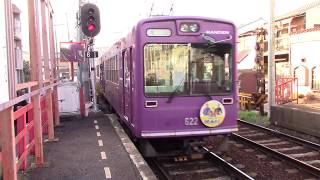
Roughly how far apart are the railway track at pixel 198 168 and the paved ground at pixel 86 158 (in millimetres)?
890

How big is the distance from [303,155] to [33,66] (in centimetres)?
606

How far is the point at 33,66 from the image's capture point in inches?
273

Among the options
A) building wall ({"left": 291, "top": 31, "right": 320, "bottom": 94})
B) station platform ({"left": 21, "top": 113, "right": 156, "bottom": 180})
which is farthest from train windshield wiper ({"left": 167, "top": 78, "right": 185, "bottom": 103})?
building wall ({"left": 291, "top": 31, "right": 320, "bottom": 94})

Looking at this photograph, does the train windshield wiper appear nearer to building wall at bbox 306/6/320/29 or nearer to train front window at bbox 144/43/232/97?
train front window at bbox 144/43/232/97

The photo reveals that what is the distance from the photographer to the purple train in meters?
8.08

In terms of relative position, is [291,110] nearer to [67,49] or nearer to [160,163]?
[160,163]

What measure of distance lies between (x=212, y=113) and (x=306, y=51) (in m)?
27.6

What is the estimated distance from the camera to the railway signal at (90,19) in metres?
12.4

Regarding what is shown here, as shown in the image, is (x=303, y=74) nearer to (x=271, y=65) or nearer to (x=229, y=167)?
(x=271, y=65)

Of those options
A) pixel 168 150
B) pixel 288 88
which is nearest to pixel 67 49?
A: pixel 288 88

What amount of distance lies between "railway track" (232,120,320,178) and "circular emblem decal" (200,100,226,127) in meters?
1.71

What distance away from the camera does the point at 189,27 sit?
27.2ft

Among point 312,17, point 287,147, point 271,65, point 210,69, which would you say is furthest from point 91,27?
point 312,17

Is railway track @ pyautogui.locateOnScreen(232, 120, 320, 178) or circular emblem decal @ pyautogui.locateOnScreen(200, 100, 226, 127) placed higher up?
circular emblem decal @ pyautogui.locateOnScreen(200, 100, 226, 127)
